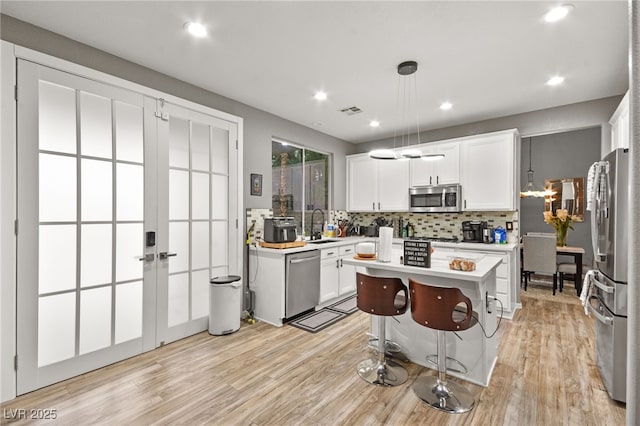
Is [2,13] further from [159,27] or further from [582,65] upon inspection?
[582,65]

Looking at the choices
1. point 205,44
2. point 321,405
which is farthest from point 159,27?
point 321,405

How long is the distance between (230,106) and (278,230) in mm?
1653

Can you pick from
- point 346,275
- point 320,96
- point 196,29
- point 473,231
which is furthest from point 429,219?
point 196,29

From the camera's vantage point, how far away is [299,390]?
90.7 inches

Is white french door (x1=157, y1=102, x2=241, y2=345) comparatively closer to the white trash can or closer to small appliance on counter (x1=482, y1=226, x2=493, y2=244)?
the white trash can

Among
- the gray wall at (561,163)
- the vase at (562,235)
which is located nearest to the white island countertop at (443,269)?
the vase at (562,235)

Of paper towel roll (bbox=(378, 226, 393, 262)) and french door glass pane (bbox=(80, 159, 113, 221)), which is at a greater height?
french door glass pane (bbox=(80, 159, 113, 221))

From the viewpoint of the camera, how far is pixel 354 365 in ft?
8.75

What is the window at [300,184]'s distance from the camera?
14.9 feet

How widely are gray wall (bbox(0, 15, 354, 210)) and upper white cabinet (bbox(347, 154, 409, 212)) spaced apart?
8.4 inches

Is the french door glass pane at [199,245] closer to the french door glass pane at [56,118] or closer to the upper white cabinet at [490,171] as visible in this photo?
the french door glass pane at [56,118]

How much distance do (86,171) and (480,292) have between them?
11.0 feet

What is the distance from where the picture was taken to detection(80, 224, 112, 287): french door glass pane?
2543 mm

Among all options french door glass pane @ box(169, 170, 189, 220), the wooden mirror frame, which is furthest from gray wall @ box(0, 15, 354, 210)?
the wooden mirror frame
